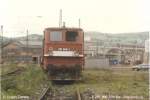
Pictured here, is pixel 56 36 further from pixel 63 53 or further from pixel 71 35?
pixel 63 53

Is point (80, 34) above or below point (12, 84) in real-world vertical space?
above

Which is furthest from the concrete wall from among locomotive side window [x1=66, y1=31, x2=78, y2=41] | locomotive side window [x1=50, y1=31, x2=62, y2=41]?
locomotive side window [x1=50, y1=31, x2=62, y2=41]

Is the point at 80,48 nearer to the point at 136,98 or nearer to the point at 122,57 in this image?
the point at 136,98

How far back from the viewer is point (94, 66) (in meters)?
53.5

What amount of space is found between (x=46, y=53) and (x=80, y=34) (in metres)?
2.12

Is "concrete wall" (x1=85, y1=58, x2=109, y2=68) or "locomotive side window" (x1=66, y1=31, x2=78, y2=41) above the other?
"locomotive side window" (x1=66, y1=31, x2=78, y2=41)

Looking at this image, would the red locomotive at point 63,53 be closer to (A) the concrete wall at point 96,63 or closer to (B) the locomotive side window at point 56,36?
(B) the locomotive side window at point 56,36

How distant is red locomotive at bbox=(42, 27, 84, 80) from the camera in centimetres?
2347

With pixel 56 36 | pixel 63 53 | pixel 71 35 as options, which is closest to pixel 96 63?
pixel 71 35

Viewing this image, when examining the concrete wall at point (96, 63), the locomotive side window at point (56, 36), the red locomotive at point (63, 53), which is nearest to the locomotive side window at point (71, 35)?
the red locomotive at point (63, 53)

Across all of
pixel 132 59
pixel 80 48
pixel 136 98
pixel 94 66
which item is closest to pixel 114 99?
pixel 136 98

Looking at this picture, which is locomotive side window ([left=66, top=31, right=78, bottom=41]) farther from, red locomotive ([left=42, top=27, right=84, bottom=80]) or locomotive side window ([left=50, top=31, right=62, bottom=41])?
locomotive side window ([left=50, top=31, right=62, bottom=41])

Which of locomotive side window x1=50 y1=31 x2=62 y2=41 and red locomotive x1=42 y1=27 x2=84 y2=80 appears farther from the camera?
locomotive side window x1=50 y1=31 x2=62 y2=41

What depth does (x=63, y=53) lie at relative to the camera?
925 inches
